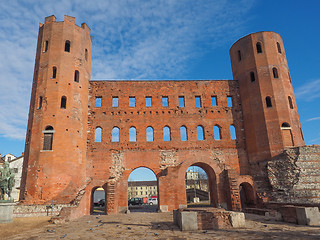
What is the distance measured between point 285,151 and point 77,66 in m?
18.3

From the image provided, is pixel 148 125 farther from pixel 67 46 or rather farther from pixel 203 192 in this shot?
pixel 203 192

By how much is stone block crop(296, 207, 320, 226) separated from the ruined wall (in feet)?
22.9

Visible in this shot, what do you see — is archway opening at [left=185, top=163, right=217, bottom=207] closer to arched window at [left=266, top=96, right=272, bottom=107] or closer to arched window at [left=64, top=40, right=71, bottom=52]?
arched window at [left=266, top=96, right=272, bottom=107]

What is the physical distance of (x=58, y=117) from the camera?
18125 mm

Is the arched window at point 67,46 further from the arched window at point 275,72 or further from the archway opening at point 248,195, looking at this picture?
the archway opening at point 248,195

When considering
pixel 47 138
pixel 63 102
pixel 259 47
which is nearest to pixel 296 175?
pixel 259 47

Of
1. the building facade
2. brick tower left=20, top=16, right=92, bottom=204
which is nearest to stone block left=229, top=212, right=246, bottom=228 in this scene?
the building facade

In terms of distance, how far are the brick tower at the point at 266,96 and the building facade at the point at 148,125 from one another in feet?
0.27

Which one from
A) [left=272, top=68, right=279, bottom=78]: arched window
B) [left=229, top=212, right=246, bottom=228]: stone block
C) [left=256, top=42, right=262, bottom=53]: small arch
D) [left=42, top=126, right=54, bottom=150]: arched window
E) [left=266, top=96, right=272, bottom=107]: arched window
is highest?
[left=256, top=42, right=262, bottom=53]: small arch

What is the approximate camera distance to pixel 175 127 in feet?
68.7

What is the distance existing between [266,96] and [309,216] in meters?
12.5

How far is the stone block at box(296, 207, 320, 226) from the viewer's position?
975 cm

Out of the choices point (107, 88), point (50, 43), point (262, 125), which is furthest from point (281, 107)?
point (50, 43)

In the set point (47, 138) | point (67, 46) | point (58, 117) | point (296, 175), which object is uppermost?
point (67, 46)
